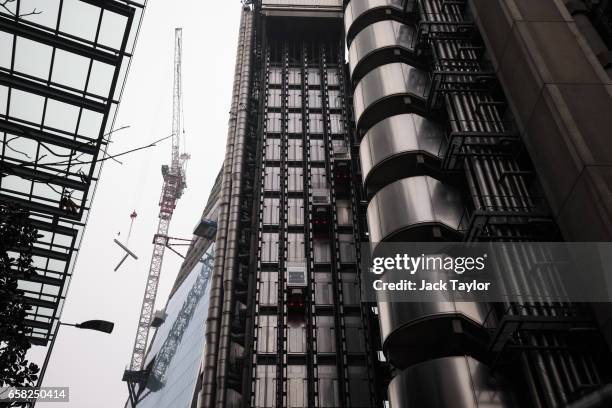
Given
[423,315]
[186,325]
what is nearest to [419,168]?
[423,315]

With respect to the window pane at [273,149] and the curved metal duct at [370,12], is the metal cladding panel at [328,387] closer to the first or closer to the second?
the window pane at [273,149]

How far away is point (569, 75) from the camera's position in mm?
19406

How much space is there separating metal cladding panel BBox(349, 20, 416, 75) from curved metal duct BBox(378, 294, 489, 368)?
17.7 m

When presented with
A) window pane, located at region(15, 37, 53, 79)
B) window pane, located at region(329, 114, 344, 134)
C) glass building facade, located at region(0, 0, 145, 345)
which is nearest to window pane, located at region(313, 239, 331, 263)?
window pane, located at region(329, 114, 344, 134)

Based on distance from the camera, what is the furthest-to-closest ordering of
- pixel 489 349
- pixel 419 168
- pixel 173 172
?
pixel 173 172 < pixel 419 168 < pixel 489 349

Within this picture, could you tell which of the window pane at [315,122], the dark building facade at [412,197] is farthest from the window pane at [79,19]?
the window pane at [315,122]

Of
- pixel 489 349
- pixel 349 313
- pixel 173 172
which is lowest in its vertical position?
pixel 489 349

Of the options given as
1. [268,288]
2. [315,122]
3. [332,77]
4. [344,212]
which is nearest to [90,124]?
[268,288]

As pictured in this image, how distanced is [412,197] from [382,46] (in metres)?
13.0

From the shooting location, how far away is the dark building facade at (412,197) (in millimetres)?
17828

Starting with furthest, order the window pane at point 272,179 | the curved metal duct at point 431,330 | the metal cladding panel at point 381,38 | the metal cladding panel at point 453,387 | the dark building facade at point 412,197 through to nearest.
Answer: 1. the window pane at point 272,179
2. the metal cladding panel at point 381,38
3. the curved metal duct at point 431,330
4. the metal cladding panel at point 453,387
5. the dark building facade at point 412,197

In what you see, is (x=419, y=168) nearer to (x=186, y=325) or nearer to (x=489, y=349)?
(x=489, y=349)

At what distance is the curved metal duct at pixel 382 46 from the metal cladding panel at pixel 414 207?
35.2 feet

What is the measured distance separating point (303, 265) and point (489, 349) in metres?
18.5
